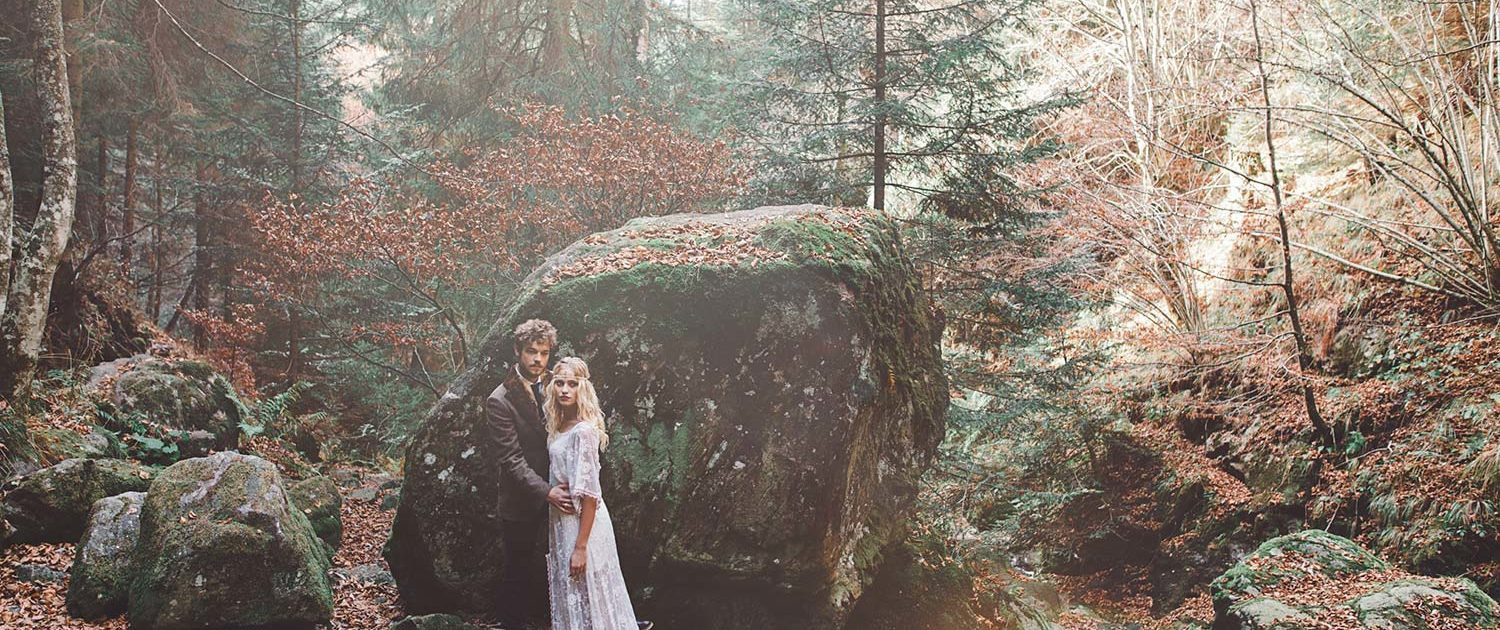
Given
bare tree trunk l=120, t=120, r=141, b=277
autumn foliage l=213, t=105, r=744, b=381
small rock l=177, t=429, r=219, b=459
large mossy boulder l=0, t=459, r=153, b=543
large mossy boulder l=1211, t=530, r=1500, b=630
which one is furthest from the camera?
bare tree trunk l=120, t=120, r=141, b=277

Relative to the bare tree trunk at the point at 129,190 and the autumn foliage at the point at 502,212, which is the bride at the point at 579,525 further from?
the bare tree trunk at the point at 129,190

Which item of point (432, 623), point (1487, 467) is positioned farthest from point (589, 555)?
point (1487, 467)

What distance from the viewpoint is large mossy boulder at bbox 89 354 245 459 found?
272 inches

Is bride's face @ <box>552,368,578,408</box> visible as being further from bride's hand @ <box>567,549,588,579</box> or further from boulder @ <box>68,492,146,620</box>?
boulder @ <box>68,492,146,620</box>

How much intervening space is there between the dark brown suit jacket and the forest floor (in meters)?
1.47

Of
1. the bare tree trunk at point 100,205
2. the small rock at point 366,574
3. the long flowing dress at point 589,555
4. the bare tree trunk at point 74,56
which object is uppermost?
the bare tree trunk at point 74,56

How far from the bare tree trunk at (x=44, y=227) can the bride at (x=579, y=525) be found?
500 cm

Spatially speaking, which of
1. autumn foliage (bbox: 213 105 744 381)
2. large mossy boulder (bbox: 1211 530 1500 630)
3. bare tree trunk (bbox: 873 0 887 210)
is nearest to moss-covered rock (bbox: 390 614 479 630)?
autumn foliage (bbox: 213 105 744 381)

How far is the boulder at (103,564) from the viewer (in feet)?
14.5

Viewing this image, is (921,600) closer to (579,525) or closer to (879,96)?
(579,525)

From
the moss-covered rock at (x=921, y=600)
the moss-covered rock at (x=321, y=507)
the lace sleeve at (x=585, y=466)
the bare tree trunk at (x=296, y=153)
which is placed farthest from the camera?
the bare tree trunk at (x=296, y=153)

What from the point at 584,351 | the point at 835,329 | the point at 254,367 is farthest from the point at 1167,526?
the point at 254,367

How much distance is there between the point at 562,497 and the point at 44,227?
538cm

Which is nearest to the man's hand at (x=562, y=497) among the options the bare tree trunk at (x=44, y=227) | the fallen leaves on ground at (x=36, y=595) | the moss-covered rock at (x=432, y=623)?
the moss-covered rock at (x=432, y=623)
